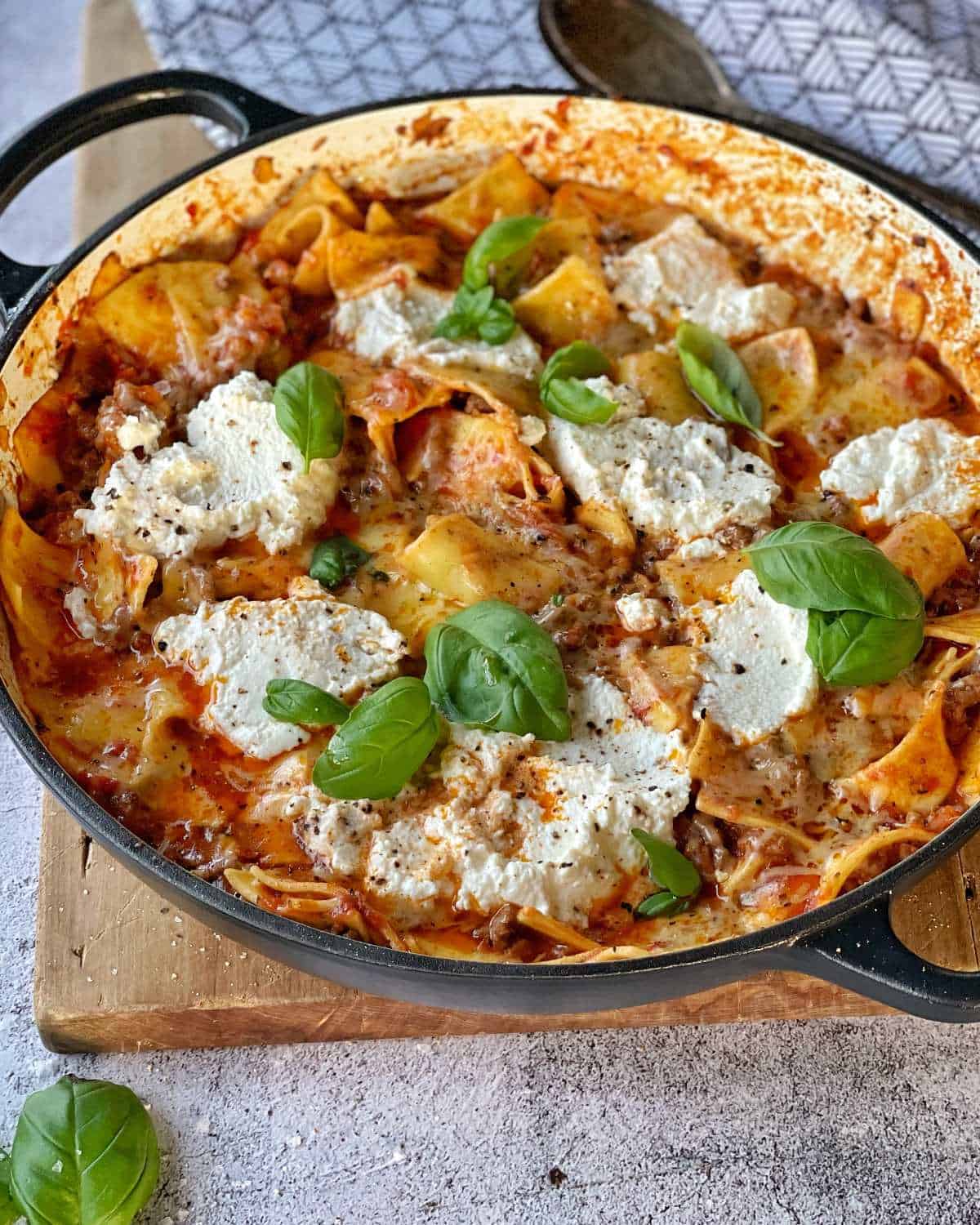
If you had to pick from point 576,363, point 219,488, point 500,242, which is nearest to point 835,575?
point 576,363

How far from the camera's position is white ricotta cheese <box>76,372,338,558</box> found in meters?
3.48

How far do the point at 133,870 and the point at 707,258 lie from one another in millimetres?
2351

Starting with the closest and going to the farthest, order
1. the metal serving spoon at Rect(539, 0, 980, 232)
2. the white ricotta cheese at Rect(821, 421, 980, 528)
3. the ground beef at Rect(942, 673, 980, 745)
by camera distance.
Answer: the ground beef at Rect(942, 673, 980, 745) < the white ricotta cheese at Rect(821, 421, 980, 528) < the metal serving spoon at Rect(539, 0, 980, 232)

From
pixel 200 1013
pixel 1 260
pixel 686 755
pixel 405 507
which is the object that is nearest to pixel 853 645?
pixel 686 755

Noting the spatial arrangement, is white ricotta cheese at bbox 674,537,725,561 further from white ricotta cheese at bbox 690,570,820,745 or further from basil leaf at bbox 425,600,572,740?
basil leaf at bbox 425,600,572,740

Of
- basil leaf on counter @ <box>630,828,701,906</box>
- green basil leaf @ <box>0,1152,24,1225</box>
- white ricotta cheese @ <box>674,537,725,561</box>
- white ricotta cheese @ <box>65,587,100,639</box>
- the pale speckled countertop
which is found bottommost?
the pale speckled countertop

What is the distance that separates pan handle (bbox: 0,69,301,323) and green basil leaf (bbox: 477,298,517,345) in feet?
2.76

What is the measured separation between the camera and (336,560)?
3.47m

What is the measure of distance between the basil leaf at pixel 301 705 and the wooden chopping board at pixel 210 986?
55 centimetres

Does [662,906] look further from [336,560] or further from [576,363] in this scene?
[576,363]

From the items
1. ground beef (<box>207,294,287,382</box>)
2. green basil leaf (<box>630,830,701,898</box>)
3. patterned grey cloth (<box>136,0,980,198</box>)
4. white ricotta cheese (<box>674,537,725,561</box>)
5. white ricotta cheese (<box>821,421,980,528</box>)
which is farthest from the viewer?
patterned grey cloth (<box>136,0,980,198</box>)

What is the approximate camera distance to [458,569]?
340cm

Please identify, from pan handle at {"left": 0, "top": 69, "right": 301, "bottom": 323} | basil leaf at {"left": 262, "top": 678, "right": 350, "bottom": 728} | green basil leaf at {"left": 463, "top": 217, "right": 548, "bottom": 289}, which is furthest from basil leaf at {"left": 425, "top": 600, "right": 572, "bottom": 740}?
pan handle at {"left": 0, "top": 69, "right": 301, "bottom": 323}

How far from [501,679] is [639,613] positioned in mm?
491
